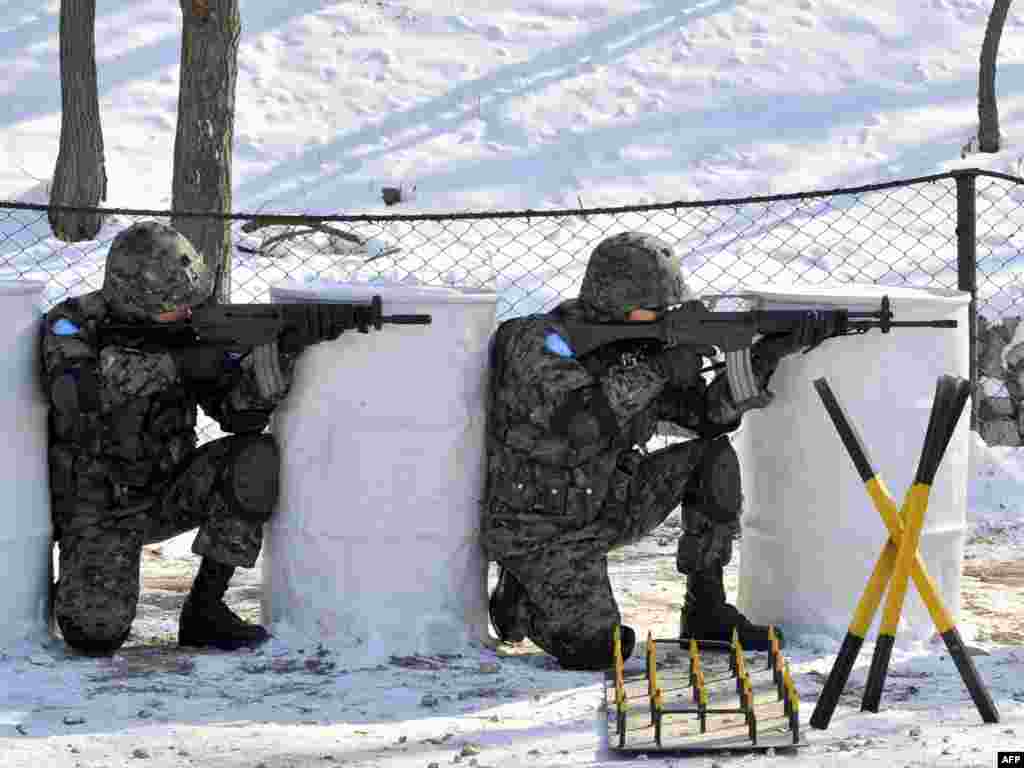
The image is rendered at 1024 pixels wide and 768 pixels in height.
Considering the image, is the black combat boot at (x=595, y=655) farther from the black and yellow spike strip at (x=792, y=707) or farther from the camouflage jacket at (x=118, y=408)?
the camouflage jacket at (x=118, y=408)

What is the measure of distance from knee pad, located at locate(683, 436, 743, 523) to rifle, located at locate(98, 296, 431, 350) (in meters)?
0.98

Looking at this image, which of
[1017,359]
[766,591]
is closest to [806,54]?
[1017,359]

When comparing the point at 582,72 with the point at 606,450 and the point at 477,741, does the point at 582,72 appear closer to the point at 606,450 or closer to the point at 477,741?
the point at 606,450

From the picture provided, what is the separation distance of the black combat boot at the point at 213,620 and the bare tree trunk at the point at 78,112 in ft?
30.3

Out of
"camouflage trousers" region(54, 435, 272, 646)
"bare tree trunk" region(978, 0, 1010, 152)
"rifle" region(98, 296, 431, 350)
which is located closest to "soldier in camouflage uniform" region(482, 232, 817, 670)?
"rifle" region(98, 296, 431, 350)

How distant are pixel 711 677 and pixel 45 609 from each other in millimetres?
2061

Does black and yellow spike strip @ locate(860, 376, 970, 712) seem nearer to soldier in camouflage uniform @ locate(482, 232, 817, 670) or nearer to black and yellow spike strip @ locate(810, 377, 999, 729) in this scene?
black and yellow spike strip @ locate(810, 377, 999, 729)

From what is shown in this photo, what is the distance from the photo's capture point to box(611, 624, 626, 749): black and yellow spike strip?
4.87m

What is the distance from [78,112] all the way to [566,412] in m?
10.0

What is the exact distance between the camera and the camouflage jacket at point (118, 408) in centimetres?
581

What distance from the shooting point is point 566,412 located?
5805mm

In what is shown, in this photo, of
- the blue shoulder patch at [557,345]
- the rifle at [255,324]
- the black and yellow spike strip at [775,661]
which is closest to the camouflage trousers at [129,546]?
the rifle at [255,324]

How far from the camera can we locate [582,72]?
18.8 m

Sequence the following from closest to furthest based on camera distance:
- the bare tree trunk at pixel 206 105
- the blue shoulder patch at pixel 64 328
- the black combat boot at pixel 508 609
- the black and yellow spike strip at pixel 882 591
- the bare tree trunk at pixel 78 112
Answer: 1. the black and yellow spike strip at pixel 882 591
2. the blue shoulder patch at pixel 64 328
3. the black combat boot at pixel 508 609
4. the bare tree trunk at pixel 206 105
5. the bare tree trunk at pixel 78 112
